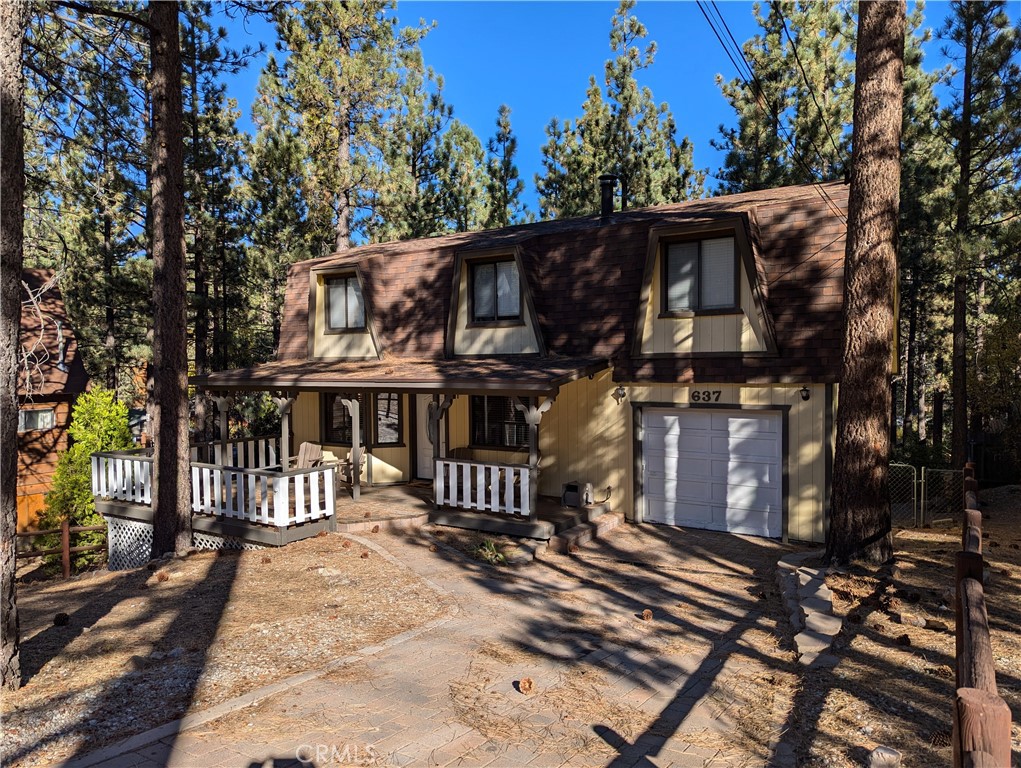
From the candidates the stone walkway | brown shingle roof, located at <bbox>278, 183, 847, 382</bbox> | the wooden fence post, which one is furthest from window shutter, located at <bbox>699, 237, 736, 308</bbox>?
the wooden fence post

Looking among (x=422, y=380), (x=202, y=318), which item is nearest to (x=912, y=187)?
(x=422, y=380)

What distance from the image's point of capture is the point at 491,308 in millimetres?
14023

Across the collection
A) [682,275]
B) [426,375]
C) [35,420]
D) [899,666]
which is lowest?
[899,666]

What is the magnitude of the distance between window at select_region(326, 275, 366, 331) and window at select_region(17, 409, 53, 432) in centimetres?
745

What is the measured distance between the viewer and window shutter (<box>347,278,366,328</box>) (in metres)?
15.9

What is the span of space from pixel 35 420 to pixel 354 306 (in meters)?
8.53

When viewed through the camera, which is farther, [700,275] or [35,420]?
[35,420]

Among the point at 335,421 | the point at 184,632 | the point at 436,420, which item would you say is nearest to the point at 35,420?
the point at 335,421

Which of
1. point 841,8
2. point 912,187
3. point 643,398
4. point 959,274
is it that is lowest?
point 643,398

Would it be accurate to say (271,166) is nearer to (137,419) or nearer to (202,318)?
(202,318)

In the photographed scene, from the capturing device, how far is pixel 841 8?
19156mm

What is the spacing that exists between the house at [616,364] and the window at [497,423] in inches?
2.2

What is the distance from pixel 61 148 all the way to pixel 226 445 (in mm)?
6325

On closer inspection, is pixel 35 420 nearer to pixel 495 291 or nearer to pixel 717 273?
pixel 495 291
